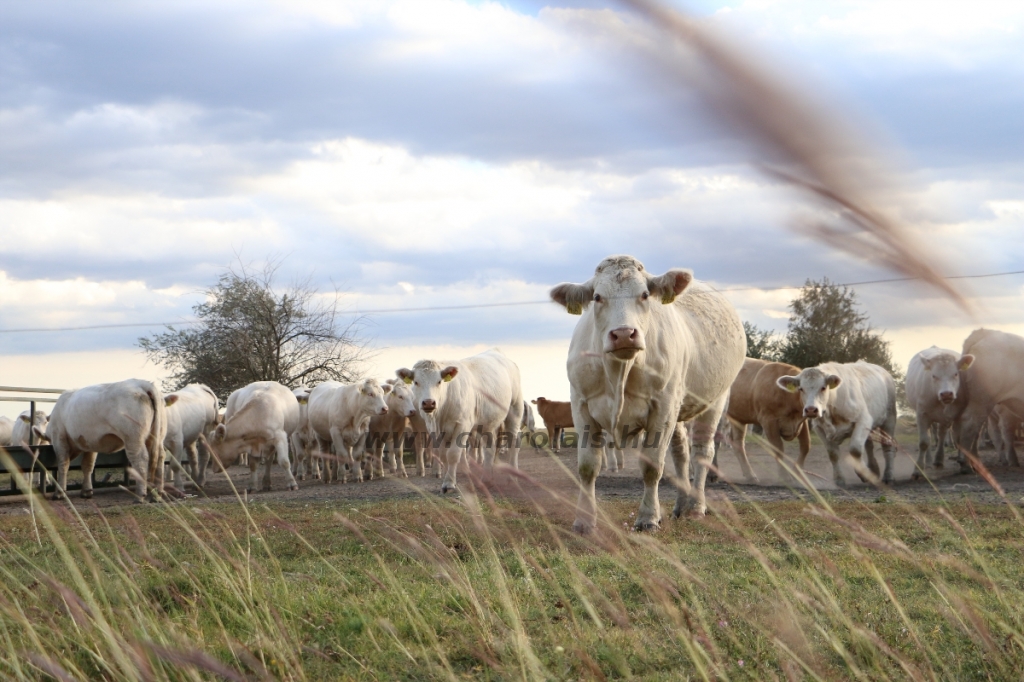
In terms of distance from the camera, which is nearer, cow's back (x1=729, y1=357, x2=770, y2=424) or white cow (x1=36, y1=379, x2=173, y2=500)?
white cow (x1=36, y1=379, x2=173, y2=500)

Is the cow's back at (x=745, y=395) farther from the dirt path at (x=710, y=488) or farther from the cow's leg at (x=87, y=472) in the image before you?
the cow's leg at (x=87, y=472)

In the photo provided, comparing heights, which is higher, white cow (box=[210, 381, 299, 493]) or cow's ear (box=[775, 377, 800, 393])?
cow's ear (box=[775, 377, 800, 393])

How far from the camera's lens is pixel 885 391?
17.3 metres

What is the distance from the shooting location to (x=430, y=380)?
15.7 meters

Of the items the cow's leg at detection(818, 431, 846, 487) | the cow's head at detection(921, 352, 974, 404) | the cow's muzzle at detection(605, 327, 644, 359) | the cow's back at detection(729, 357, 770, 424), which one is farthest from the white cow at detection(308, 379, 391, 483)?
the cow's muzzle at detection(605, 327, 644, 359)

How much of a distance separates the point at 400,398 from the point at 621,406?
11545mm

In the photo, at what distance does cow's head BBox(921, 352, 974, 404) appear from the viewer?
16359mm

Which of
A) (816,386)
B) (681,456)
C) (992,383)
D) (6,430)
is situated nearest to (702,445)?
(681,456)

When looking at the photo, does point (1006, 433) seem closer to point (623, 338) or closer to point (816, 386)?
point (816, 386)

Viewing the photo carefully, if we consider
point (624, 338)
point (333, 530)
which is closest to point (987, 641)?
point (624, 338)

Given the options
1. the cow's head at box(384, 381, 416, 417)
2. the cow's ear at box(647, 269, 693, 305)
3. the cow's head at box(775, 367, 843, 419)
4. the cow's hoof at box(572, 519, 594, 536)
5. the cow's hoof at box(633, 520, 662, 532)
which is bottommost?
the cow's hoof at box(633, 520, 662, 532)

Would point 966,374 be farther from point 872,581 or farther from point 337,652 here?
point 337,652

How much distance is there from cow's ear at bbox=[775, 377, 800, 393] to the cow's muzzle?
28.7ft

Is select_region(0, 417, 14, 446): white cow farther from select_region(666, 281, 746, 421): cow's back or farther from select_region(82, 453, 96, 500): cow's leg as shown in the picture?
select_region(666, 281, 746, 421): cow's back
